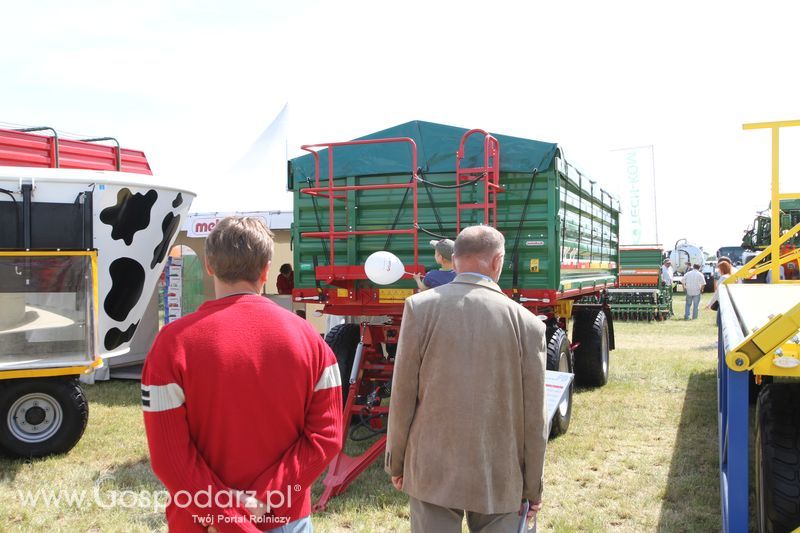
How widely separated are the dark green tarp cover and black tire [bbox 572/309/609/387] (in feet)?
10.3

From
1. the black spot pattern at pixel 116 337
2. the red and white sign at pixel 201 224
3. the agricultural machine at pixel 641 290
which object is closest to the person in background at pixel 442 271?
the black spot pattern at pixel 116 337

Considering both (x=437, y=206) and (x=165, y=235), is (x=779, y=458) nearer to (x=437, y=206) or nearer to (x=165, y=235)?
(x=437, y=206)

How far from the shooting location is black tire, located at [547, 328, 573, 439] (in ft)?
18.7

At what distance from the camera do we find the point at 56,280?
5445mm

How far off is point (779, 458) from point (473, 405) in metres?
1.43

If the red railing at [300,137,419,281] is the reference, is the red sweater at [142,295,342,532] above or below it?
below

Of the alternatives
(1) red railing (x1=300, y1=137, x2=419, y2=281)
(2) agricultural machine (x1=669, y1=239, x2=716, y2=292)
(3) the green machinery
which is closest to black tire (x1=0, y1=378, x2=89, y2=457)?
(1) red railing (x1=300, y1=137, x2=419, y2=281)

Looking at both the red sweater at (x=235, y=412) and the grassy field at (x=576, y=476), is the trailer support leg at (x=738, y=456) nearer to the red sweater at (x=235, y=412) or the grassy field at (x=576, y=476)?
the grassy field at (x=576, y=476)

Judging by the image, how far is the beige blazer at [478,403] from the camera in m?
2.25

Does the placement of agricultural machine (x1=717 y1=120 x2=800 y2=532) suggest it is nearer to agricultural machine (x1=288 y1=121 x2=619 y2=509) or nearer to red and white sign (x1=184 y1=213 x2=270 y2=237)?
agricultural machine (x1=288 y1=121 x2=619 y2=509)

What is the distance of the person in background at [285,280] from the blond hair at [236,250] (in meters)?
7.59

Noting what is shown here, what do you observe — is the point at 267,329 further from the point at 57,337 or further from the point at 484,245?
the point at 57,337

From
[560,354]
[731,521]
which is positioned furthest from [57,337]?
[731,521]

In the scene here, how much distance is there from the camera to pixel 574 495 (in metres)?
4.54
